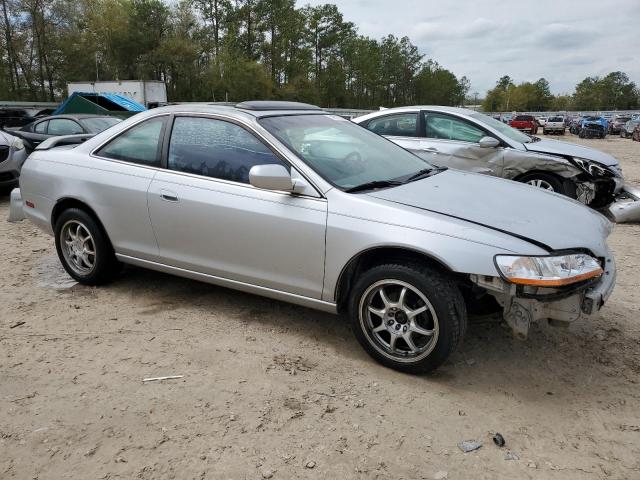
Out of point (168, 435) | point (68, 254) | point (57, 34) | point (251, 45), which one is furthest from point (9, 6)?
point (168, 435)

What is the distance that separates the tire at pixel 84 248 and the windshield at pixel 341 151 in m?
1.75

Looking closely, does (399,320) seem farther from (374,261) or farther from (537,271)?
(537,271)

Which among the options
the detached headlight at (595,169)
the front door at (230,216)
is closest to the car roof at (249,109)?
the front door at (230,216)

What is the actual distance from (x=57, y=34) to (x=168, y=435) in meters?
47.3

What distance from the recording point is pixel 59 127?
11.2m

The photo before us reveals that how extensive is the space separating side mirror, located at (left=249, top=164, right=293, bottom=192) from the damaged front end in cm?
123

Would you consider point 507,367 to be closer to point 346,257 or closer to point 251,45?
point 346,257

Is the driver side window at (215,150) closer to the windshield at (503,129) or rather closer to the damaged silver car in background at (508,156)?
the damaged silver car in background at (508,156)

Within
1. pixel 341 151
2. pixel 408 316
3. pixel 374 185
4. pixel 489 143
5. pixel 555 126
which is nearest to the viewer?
pixel 408 316

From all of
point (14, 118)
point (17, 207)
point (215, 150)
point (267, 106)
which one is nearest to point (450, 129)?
point (267, 106)

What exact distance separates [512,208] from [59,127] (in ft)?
35.3

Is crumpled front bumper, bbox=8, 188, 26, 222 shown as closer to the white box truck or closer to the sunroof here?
the sunroof

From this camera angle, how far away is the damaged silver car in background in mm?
6895

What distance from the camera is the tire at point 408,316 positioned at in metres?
2.86
